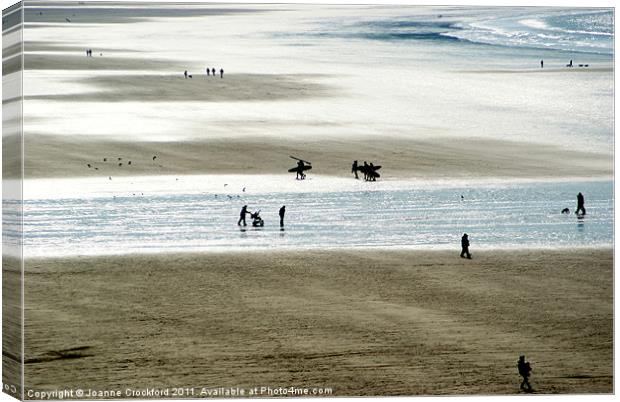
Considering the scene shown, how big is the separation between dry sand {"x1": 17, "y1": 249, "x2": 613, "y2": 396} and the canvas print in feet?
0.08

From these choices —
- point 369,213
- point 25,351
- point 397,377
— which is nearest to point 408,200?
point 369,213

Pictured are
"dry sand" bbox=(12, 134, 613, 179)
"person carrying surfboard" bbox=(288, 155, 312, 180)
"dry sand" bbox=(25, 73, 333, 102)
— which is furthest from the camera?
"person carrying surfboard" bbox=(288, 155, 312, 180)

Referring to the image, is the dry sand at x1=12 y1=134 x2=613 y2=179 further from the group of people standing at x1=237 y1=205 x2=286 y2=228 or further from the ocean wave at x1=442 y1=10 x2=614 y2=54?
the ocean wave at x1=442 y1=10 x2=614 y2=54

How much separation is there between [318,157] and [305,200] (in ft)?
1.74

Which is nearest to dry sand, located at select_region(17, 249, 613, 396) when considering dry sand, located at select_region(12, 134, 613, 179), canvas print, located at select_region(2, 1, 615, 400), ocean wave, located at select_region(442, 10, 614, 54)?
canvas print, located at select_region(2, 1, 615, 400)

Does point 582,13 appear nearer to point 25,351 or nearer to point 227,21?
point 227,21

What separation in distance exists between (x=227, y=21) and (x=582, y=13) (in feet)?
14.2

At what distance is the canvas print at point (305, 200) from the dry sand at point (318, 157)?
0.02 metres

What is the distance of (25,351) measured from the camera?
18.1 metres

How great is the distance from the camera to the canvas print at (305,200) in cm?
1828

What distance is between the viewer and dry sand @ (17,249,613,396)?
18.2 m

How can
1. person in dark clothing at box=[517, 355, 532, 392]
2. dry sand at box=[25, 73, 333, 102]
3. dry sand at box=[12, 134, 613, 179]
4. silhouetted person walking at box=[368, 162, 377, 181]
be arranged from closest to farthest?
dry sand at box=[12, 134, 613, 179], dry sand at box=[25, 73, 333, 102], person in dark clothing at box=[517, 355, 532, 392], silhouetted person walking at box=[368, 162, 377, 181]

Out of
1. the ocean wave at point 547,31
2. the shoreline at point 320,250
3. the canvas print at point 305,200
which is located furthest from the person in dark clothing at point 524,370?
the ocean wave at point 547,31

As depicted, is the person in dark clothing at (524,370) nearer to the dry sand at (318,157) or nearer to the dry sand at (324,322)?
the dry sand at (324,322)
